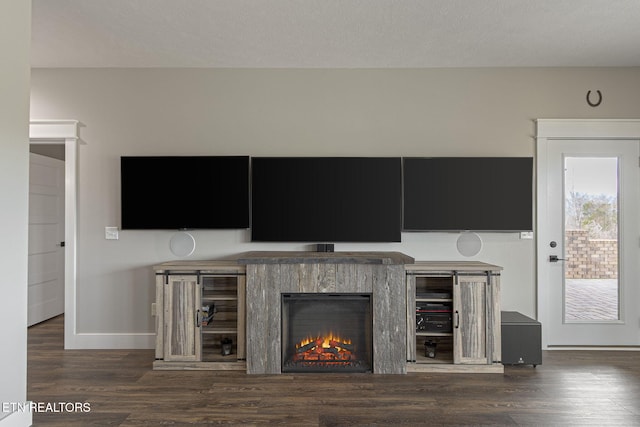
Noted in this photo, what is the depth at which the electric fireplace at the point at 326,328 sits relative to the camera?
3.26m

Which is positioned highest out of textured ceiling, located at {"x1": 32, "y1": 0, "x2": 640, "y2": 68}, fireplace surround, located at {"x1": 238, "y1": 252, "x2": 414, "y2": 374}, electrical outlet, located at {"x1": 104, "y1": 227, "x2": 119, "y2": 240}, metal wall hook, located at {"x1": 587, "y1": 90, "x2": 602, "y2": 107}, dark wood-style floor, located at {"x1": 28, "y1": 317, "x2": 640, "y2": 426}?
textured ceiling, located at {"x1": 32, "y1": 0, "x2": 640, "y2": 68}

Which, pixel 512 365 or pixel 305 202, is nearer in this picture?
pixel 512 365

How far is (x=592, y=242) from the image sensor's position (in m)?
3.84

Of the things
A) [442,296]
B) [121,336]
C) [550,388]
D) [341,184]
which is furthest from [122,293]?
[550,388]

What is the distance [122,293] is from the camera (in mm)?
3848

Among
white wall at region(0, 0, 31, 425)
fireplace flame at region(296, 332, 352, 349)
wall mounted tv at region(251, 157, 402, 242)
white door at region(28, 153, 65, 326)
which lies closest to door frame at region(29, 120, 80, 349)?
white door at region(28, 153, 65, 326)

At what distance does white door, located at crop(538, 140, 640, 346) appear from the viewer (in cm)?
381

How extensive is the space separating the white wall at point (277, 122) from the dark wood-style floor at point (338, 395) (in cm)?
68

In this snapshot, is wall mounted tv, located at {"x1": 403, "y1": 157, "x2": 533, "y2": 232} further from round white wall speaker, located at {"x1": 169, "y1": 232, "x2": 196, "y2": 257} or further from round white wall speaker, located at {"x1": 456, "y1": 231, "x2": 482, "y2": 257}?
round white wall speaker, located at {"x1": 169, "y1": 232, "x2": 196, "y2": 257}

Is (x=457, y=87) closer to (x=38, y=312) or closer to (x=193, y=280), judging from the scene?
(x=193, y=280)

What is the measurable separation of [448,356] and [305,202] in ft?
5.69

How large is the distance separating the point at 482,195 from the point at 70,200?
3.70 m

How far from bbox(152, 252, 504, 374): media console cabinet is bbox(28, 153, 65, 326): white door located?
248 centimetres

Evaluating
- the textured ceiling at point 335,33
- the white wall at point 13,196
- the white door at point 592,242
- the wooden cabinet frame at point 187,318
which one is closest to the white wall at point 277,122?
the textured ceiling at point 335,33
